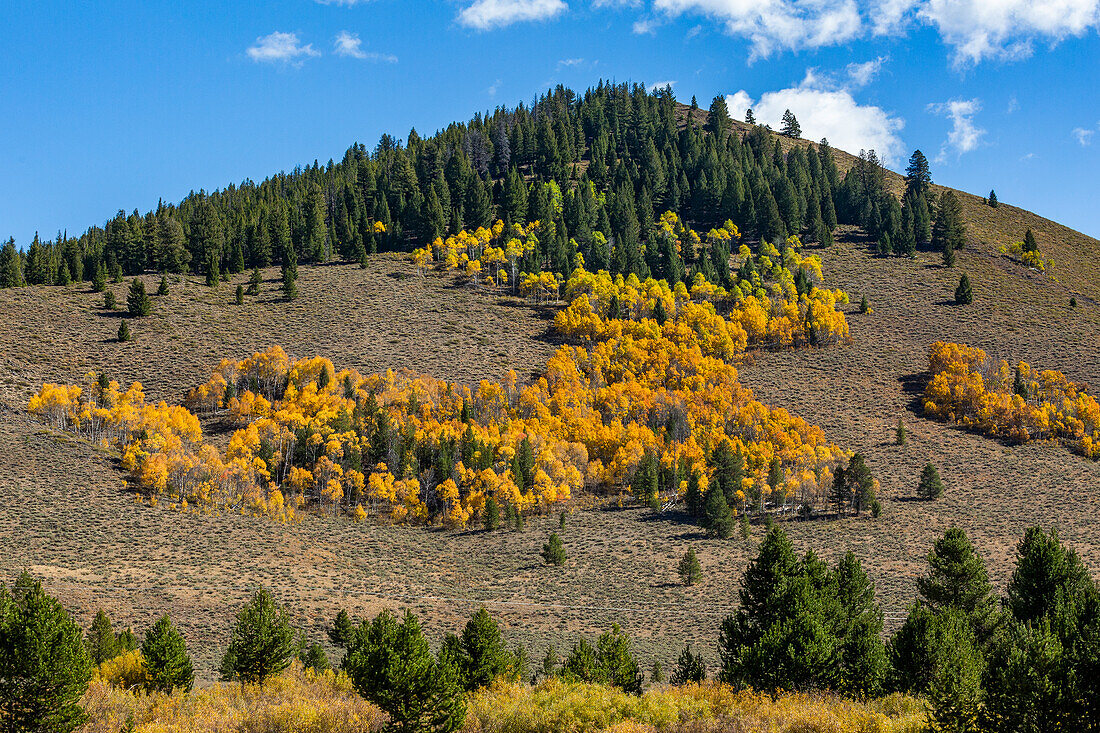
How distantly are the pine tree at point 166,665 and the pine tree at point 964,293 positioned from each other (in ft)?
468

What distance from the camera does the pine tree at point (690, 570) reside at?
2464 inches

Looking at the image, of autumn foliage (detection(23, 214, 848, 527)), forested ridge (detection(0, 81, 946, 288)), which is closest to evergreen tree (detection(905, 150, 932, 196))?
forested ridge (detection(0, 81, 946, 288))

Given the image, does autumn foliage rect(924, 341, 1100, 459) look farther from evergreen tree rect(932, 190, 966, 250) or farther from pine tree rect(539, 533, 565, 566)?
pine tree rect(539, 533, 565, 566)

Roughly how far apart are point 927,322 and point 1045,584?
4332 inches

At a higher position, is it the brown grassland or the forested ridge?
the forested ridge

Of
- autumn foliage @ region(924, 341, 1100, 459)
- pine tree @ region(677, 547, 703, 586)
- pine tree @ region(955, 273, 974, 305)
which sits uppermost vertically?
pine tree @ region(955, 273, 974, 305)

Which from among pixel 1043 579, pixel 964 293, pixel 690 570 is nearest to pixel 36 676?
pixel 1043 579

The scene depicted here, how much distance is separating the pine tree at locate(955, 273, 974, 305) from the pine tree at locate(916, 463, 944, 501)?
6734 cm

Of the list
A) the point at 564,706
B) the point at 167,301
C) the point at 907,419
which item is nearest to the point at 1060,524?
the point at 907,419

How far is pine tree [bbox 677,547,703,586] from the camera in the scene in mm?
62594

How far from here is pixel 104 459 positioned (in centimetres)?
7756

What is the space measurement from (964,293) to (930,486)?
228ft

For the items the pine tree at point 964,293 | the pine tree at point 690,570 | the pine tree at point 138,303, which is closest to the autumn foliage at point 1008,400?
the pine tree at point 964,293

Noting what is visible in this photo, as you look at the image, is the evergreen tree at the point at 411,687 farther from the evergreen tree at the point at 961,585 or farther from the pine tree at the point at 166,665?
the evergreen tree at the point at 961,585
